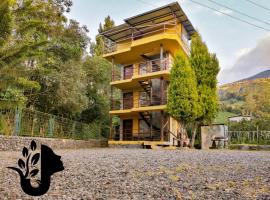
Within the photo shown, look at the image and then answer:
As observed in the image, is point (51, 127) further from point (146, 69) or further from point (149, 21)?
point (149, 21)

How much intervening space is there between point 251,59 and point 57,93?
46.9m

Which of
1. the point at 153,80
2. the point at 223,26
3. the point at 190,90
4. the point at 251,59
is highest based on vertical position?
the point at 251,59

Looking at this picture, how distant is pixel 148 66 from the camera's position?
2002 cm

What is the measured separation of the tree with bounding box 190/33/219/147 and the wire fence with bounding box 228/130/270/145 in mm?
5016

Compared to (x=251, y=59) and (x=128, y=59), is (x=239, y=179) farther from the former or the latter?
(x=251, y=59)

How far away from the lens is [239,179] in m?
4.29

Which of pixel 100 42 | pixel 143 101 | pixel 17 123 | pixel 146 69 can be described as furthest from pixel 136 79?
pixel 100 42

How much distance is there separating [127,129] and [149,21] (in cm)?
866

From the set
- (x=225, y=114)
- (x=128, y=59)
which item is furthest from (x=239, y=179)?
(x=225, y=114)

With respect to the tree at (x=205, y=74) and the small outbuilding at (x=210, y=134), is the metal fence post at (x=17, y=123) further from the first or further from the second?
the small outbuilding at (x=210, y=134)

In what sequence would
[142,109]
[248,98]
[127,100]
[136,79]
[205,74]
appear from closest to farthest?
[205,74], [142,109], [136,79], [127,100], [248,98]

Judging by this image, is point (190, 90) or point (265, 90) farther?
point (265, 90)

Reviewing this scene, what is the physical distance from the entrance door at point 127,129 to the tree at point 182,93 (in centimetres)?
596

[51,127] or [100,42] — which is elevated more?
[100,42]
